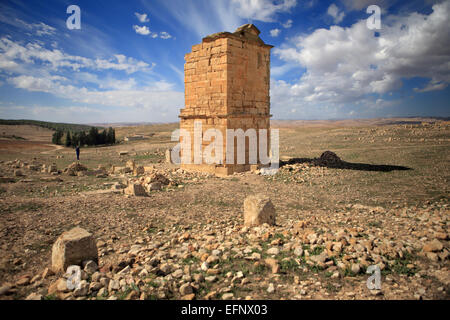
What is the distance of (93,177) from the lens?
36.6ft

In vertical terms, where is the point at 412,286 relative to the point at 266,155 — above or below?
below

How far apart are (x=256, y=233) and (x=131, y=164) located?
401 inches

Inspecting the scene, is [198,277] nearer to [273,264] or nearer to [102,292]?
[273,264]

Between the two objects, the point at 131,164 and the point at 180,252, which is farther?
the point at 131,164

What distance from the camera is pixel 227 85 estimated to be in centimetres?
1055

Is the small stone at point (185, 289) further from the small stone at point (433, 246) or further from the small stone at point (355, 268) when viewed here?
the small stone at point (433, 246)

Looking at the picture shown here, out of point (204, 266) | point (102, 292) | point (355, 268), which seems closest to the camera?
point (102, 292)

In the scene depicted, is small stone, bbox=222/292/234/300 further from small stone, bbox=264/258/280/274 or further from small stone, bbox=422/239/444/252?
small stone, bbox=422/239/444/252

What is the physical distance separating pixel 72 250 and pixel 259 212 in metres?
3.05

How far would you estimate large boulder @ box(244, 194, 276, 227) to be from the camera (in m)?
4.91

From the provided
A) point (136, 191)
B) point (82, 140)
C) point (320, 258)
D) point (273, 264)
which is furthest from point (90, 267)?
point (82, 140)

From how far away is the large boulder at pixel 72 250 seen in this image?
11.3ft

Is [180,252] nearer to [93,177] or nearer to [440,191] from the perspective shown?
[440,191]
